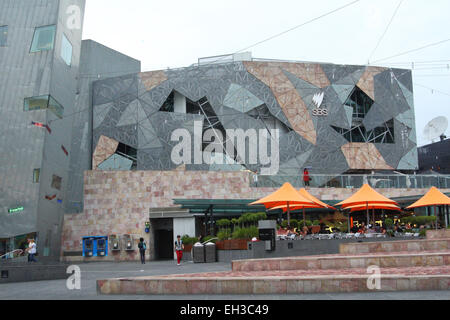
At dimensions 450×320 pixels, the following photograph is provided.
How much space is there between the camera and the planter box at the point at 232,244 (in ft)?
67.4

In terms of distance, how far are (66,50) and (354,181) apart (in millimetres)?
19570

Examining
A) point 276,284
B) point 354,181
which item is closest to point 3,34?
point 354,181

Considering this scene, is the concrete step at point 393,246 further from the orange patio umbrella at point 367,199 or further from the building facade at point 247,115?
the building facade at point 247,115

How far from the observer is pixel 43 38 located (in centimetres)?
2759

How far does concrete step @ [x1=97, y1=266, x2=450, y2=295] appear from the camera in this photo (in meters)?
9.23

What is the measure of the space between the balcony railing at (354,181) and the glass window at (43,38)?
1406 cm

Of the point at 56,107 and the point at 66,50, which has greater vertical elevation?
the point at 66,50

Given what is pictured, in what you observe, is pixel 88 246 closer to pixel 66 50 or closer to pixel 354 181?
pixel 66 50

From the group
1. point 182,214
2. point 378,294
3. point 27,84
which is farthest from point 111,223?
point 378,294

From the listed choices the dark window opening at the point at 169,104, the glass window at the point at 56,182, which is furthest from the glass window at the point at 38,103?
the dark window opening at the point at 169,104

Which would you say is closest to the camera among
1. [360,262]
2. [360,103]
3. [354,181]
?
[360,262]

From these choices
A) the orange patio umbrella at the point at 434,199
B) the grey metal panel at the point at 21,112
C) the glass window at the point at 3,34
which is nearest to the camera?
the orange patio umbrella at the point at 434,199
